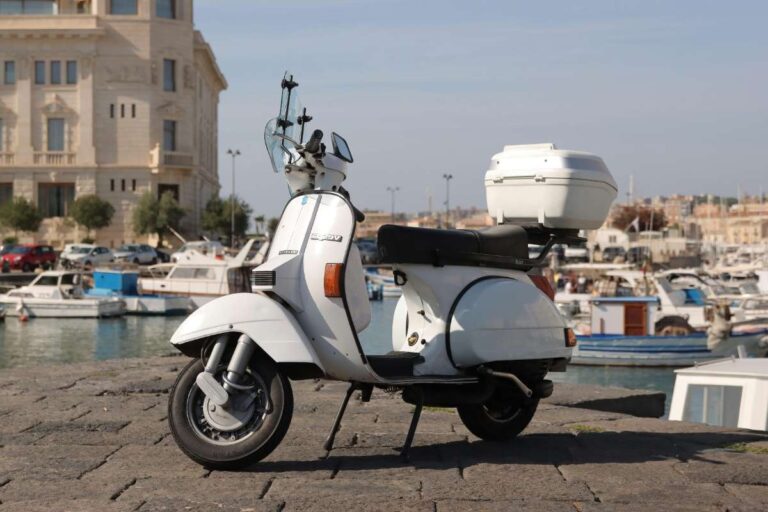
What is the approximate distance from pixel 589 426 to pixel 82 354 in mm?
25748

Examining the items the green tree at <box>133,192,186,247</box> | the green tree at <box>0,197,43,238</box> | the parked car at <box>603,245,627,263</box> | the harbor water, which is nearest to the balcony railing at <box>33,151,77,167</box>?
the green tree at <box>0,197,43,238</box>

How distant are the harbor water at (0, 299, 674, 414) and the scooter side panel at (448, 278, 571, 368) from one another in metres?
16.3

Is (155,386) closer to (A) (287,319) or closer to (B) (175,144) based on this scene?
(A) (287,319)

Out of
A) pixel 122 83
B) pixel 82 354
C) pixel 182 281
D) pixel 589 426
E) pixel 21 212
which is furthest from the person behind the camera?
pixel 122 83

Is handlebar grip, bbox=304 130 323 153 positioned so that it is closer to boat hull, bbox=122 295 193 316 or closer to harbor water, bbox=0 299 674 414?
harbor water, bbox=0 299 674 414

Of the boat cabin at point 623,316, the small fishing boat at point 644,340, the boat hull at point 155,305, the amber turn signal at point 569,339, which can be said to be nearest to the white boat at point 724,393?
the amber turn signal at point 569,339

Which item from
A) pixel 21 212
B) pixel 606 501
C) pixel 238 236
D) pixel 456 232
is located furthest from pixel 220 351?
pixel 238 236

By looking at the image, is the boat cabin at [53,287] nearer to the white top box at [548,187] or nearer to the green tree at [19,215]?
the green tree at [19,215]

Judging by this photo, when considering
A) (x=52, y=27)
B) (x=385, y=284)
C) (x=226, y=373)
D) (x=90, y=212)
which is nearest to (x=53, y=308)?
(x=385, y=284)

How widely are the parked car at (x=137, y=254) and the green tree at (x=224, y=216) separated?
13.0 metres

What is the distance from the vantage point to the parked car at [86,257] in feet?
172

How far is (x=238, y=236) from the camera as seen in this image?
75.1 meters

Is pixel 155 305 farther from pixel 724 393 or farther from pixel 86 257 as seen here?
pixel 724 393

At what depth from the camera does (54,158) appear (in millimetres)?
70625
